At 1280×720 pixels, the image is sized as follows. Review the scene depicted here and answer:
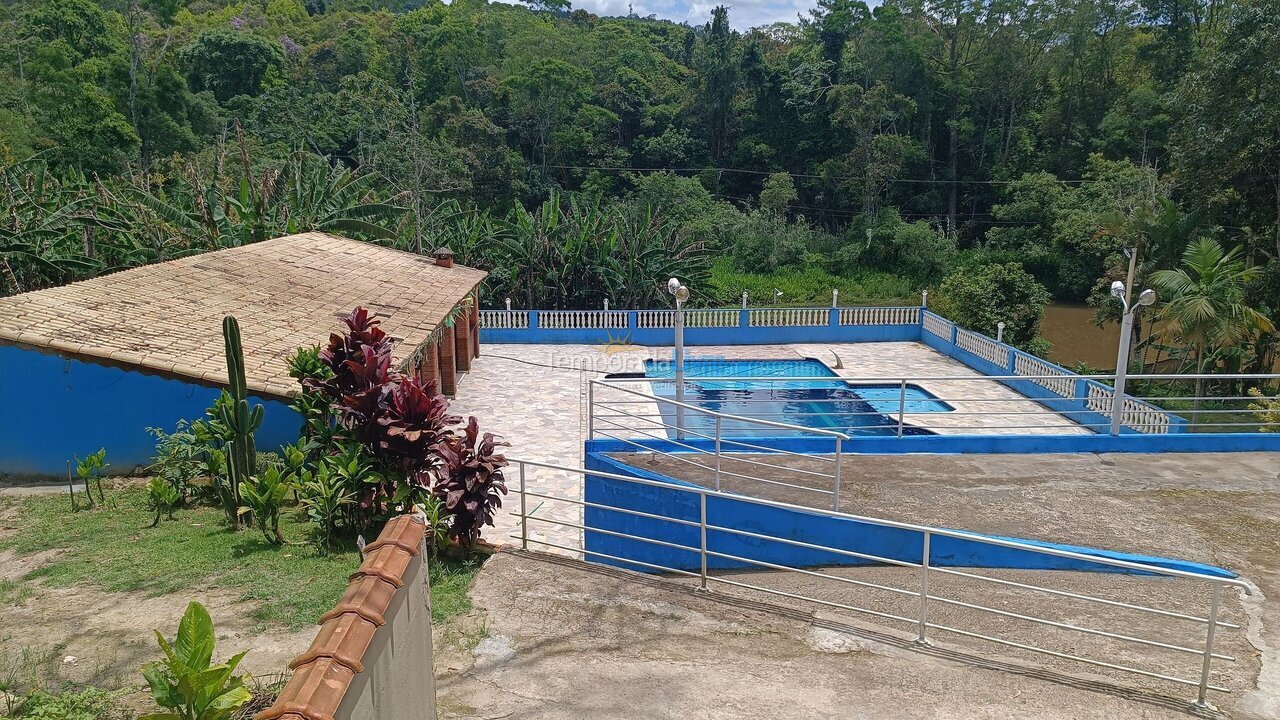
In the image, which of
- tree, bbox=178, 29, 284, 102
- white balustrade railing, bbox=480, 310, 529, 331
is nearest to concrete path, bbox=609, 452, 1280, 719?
white balustrade railing, bbox=480, 310, 529, 331

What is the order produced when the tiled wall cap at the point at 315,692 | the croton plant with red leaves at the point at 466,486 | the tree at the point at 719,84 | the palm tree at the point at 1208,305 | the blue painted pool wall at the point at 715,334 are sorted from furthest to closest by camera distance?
1. the tree at the point at 719,84
2. the blue painted pool wall at the point at 715,334
3. the palm tree at the point at 1208,305
4. the croton plant with red leaves at the point at 466,486
5. the tiled wall cap at the point at 315,692

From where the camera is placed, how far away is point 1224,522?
26.2 feet

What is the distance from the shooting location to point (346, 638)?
2.90 m

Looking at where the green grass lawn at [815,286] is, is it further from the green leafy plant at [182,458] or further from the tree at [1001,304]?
the green leafy plant at [182,458]

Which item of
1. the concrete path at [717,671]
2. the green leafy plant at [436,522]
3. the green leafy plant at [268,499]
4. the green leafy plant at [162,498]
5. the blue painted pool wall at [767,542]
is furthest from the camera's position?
the green leafy plant at [162,498]

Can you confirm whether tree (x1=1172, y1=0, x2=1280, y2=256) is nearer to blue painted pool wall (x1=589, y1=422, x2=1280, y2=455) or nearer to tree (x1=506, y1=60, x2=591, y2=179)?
blue painted pool wall (x1=589, y1=422, x2=1280, y2=455)

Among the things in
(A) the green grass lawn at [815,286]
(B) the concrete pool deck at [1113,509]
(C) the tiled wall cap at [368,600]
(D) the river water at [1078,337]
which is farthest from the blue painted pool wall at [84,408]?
(D) the river water at [1078,337]

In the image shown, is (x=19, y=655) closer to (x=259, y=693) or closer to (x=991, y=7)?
(x=259, y=693)

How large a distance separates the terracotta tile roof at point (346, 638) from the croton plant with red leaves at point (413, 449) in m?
2.88

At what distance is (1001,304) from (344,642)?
66.8 feet

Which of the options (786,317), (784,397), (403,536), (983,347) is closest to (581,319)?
(786,317)

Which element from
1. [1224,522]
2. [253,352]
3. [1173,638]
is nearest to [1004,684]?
[1173,638]

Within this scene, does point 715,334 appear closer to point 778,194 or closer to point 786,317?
point 786,317

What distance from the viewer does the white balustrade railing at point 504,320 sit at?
2236cm
